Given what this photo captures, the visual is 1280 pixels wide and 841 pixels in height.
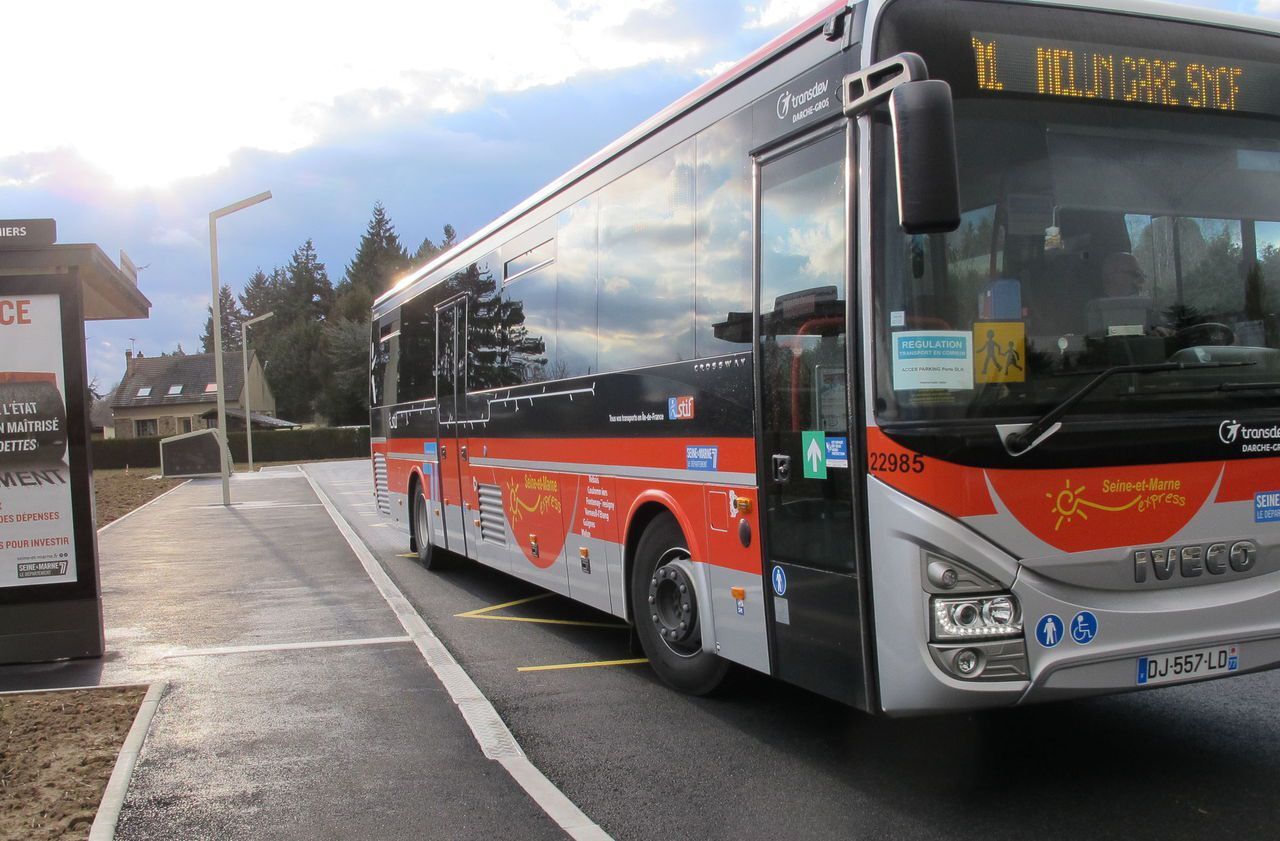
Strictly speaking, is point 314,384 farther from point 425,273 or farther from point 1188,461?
point 1188,461

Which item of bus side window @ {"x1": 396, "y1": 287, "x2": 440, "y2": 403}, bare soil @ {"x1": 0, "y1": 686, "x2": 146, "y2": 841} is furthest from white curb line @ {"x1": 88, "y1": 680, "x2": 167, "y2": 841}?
bus side window @ {"x1": 396, "y1": 287, "x2": 440, "y2": 403}

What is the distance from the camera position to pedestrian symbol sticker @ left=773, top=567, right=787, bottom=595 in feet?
16.8

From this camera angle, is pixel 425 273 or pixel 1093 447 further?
pixel 425 273

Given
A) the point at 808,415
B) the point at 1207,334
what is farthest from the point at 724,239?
the point at 1207,334

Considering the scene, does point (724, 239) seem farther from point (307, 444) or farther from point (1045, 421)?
point (307, 444)

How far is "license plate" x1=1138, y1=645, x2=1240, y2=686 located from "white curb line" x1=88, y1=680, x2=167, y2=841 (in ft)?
14.0

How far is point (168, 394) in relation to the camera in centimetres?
8912

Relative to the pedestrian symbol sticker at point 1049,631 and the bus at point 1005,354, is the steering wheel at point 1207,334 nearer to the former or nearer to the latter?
the bus at point 1005,354

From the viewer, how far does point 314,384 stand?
4264 inches

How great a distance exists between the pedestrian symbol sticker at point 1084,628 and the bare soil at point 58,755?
412cm

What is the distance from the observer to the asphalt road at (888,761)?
442 cm

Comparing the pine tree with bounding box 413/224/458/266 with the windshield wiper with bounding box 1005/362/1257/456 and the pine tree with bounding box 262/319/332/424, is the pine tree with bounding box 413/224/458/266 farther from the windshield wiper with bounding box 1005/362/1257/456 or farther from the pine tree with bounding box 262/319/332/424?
the windshield wiper with bounding box 1005/362/1257/456

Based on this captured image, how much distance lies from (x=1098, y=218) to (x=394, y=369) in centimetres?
1062

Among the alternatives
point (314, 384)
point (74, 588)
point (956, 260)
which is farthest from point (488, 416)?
point (314, 384)
